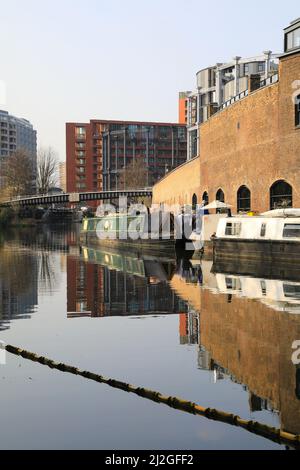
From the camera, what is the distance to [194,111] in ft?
261

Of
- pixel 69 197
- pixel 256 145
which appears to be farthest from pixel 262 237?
pixel 69 197

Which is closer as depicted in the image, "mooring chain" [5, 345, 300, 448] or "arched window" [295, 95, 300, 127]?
"mooring chain" [5, 345, 300, 448]

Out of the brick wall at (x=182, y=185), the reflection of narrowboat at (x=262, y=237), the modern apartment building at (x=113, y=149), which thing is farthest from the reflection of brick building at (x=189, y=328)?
the modern apartment building at (x=113, y=149)

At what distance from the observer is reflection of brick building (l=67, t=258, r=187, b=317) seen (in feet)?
49.1

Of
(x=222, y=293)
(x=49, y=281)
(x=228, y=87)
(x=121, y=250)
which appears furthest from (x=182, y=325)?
(x=228, y=87)

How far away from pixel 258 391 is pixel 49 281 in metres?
15.1

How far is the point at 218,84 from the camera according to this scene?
67.9 metres

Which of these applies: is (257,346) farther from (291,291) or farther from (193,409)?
(291,291)

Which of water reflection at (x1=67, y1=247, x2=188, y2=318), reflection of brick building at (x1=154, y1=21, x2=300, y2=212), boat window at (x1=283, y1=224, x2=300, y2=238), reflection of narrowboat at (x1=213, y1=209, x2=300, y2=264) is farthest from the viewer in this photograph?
reflection of brick building at (x1=154, y1=21, x2=300, y2=212)

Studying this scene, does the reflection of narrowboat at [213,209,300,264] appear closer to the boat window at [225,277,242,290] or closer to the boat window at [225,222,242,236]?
the boat window at [225,222,242,236]

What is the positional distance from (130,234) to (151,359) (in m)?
28.4

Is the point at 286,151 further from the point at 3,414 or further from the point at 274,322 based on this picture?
the point at 3,414

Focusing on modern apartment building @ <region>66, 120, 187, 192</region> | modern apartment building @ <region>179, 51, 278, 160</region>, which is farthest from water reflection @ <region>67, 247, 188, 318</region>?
modern apartment building @ <region>66, 120, 187, 192</region>

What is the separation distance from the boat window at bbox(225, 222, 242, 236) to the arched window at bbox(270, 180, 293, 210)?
3310 millimetres
